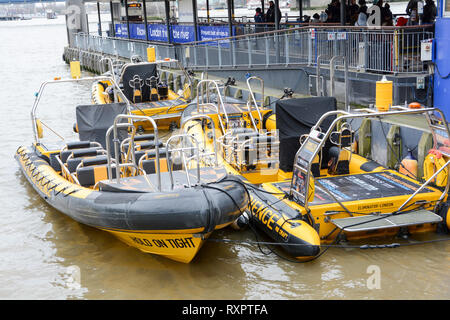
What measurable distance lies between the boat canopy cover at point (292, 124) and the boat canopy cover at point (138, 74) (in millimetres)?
7732

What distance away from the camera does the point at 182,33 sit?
2552 cm

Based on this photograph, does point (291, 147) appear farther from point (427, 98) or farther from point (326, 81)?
point (326, 81)

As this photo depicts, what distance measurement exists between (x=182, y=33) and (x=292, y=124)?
1671cm

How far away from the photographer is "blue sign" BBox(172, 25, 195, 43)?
24391 mm

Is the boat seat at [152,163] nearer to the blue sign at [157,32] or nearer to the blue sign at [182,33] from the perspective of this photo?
the blue sign at [182,33]

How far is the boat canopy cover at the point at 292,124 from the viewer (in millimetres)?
9734

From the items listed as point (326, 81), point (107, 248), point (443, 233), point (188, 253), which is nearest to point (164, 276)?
point (188, 253)

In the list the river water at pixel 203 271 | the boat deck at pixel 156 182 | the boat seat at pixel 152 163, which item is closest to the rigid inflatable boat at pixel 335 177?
the river water at pixel 203 271

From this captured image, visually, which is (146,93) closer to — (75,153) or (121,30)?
(75,153)

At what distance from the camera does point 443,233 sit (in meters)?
8.40

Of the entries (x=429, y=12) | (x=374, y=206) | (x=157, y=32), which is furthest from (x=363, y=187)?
(x=157, y=32)

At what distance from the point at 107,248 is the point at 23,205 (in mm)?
3037

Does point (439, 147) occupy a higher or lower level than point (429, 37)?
lower
